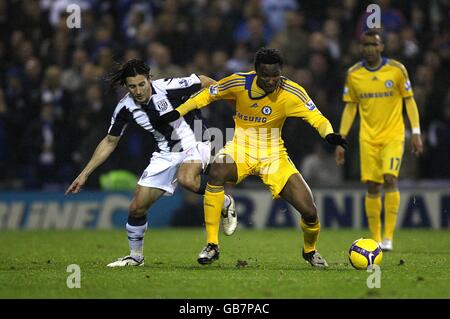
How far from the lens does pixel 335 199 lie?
15742mm

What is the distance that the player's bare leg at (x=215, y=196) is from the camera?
932 centimetres

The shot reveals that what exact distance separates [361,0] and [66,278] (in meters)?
10.4

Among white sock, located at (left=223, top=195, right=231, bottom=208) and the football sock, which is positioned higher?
white sock, located at (left=223, top=195, right=231, bottom=208)

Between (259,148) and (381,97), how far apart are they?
2.76 metres

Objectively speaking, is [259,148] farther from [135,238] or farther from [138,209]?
[135,238]

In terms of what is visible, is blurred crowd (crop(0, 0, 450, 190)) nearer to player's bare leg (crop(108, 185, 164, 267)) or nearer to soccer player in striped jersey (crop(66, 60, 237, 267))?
soccer player in striped jersey (crop(66, 60, 237, 267))

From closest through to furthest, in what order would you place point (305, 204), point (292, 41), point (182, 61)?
1. point (305, 204)
2. point (292, 41)
3. point (182, 61)

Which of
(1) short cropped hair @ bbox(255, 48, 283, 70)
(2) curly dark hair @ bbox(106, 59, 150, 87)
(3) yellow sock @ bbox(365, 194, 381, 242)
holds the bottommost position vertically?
(3) yellow sock @ bbox(365, 194, 381, 242)

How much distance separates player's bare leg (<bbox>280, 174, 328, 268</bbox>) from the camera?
9.16 meters

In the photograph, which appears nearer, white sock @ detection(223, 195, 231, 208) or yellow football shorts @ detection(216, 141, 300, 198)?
yellow football shorts @ detection(216, 141, 300, 198)

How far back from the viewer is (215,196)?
30.7 ft

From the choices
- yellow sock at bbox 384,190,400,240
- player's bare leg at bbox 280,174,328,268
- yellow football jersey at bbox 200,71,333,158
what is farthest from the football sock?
yellow sock at bbox 384,190,400,240

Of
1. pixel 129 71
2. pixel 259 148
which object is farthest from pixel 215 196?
pixel 129 71

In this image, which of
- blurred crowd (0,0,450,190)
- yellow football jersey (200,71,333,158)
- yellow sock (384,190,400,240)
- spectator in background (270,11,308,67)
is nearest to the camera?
yellow football jersey (200,71,333,158)
